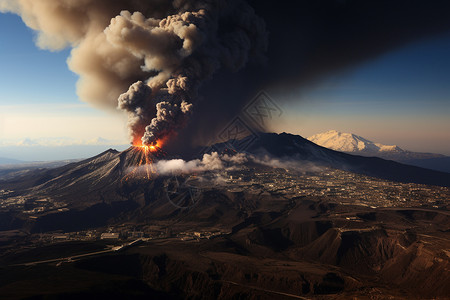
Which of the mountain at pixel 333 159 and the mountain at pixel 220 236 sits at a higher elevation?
the mountain at pixel 333 159

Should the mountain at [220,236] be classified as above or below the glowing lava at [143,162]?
below

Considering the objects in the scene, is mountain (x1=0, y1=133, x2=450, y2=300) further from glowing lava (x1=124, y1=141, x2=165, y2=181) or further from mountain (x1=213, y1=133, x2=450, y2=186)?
mountain (x1=213, y1=133, x2=450, y2=186)

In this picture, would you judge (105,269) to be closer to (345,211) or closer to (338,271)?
(338,271)

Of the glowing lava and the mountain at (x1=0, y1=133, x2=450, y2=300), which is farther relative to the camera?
the glowing lava

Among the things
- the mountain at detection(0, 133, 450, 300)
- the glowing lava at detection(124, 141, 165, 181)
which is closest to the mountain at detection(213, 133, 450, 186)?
the mountain at detection(0, 133, 450, 300)

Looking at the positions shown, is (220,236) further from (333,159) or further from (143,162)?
(333,159)

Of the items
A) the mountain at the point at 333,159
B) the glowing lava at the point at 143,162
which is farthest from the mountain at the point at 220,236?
the mountain at the point at 333,159

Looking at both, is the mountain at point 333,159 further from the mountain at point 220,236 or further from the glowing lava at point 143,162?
the glowing lava at point 143,162

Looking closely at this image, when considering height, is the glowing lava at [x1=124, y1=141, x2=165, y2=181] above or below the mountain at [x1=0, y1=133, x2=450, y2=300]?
above

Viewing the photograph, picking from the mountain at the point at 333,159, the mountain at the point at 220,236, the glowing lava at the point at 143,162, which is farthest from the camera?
the mountain at the point at 333,159

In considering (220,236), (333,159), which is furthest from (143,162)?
(333,159)

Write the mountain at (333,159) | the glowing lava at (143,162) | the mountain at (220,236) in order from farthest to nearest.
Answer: the mountain at (333,159) → the glowing lava at (143,162) → the mountain at (220,236)

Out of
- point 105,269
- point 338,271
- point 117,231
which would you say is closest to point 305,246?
point 338,271

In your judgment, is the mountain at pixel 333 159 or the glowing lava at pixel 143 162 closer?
the glowing lava at pixel 143 162
